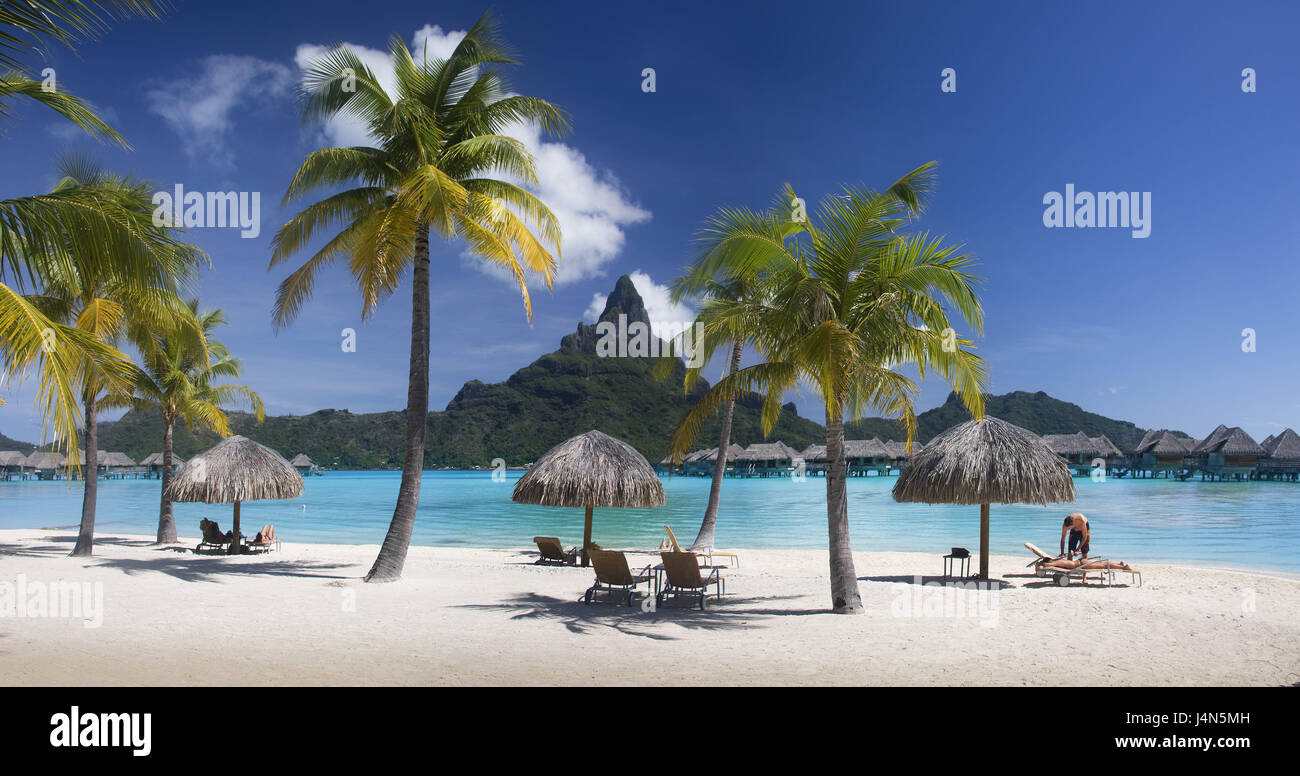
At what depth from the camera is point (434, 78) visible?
1058 cm

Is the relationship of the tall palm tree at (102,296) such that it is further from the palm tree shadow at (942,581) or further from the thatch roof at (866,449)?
the thatch roof at (866,449)

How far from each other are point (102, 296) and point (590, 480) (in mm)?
8880

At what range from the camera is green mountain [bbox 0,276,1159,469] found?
260 ft

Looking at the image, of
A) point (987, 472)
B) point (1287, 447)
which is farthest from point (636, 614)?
point (1287, 447)

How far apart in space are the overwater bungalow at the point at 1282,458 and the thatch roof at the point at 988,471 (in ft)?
173

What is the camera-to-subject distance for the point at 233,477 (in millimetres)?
14062

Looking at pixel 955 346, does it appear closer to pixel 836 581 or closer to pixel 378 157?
pixel 836 581

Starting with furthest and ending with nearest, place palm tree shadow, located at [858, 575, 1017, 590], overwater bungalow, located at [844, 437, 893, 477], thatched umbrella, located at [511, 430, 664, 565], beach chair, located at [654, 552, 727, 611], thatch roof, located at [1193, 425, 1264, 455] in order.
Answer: overwater bungalow, located at [844, 437, 893, 477] → thatch roof, located at [1193, 425, 1264, 455] → thatched umbrella, located at [511, 430, 664, 565] → palm tree shadow, located at [858, 575, 1017, 590] → beach chair, located at [654, 552, 727, 611]

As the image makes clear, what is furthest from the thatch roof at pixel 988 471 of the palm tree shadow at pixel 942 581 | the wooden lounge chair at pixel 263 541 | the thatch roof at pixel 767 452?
the thatch roof at pixel 767 452

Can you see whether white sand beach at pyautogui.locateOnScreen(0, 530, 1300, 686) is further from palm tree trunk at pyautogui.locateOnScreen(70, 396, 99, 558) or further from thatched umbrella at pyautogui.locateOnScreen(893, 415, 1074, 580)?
palm tree trunk at pyautogui.locateOnScreen(70, 396, 99, 558)

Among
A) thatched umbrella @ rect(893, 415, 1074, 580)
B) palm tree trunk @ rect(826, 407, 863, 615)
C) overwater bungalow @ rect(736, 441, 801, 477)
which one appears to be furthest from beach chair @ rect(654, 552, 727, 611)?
overwater bungalow @ rect(736, 441, 801, 477)

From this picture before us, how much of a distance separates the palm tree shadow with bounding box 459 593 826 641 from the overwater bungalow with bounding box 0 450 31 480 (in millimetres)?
68905
